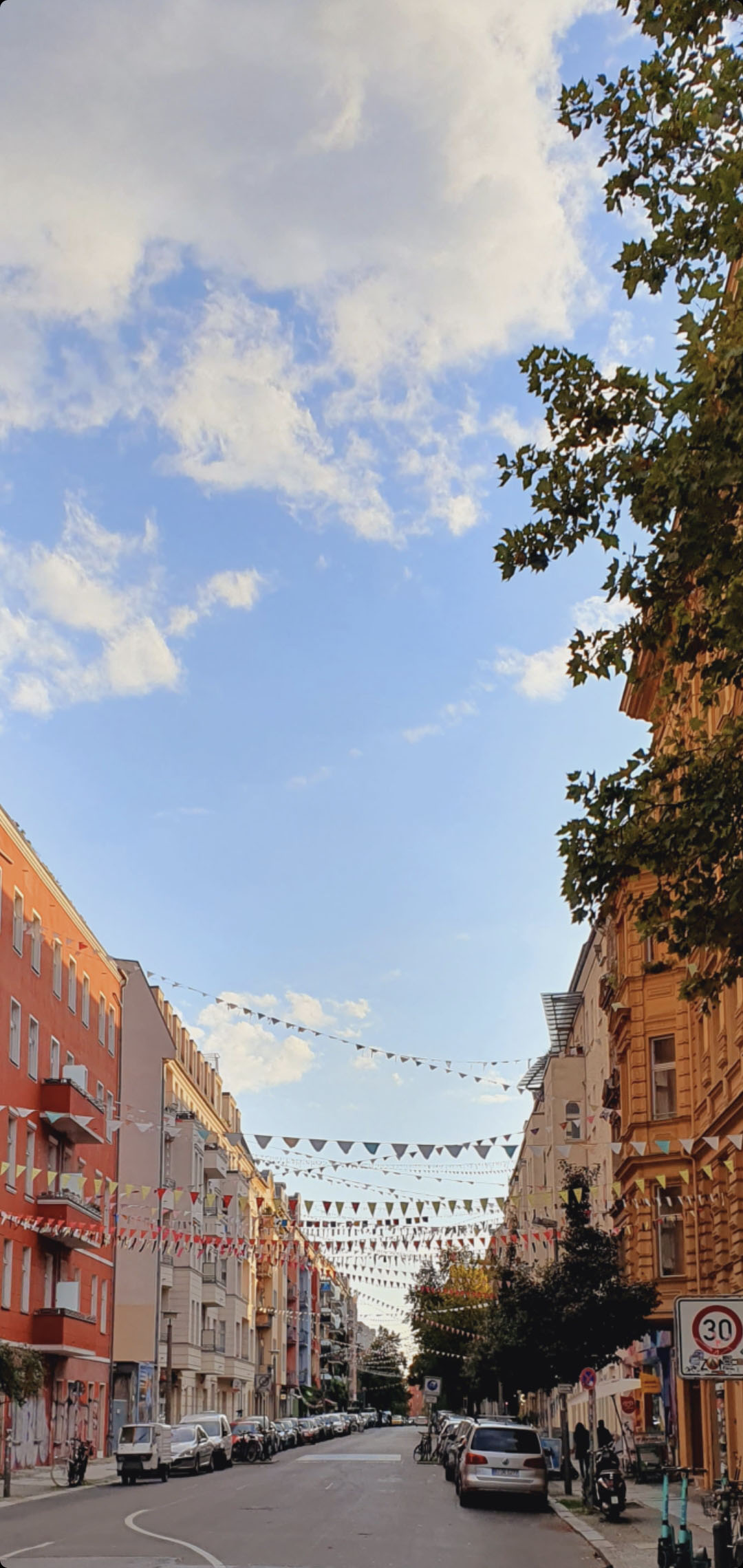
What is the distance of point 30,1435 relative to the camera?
1732 inches

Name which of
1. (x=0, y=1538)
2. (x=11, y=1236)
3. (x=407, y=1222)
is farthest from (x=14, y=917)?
(x=0, y=1538)

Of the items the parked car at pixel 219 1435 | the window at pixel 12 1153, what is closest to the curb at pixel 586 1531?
the window at pixel 12 1153

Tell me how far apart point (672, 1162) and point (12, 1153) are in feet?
55.5

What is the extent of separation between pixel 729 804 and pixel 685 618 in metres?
1.44

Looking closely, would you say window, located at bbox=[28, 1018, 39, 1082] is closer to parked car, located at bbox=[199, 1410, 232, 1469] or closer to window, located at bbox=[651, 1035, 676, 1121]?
parked car, located at bbox=[199, 1410, 232, 1469]

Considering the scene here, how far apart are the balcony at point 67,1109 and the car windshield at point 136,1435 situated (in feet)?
28.3

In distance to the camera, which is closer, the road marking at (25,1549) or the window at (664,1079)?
the road marking at (25,1549)

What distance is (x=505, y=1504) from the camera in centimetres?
3062

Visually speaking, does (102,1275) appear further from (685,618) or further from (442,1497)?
(685,618)

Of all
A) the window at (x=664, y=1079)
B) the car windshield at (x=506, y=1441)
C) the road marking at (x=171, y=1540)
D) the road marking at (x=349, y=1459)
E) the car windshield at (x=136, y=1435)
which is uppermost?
the window at (x=664, y=1079)

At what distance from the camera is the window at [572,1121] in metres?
60.4

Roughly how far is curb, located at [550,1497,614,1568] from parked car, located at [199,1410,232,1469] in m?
18.1

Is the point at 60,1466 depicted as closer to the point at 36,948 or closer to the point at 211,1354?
the point at 36,948

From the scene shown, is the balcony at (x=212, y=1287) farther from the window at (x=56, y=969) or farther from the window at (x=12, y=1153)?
the window at (x=12, y=1153)
